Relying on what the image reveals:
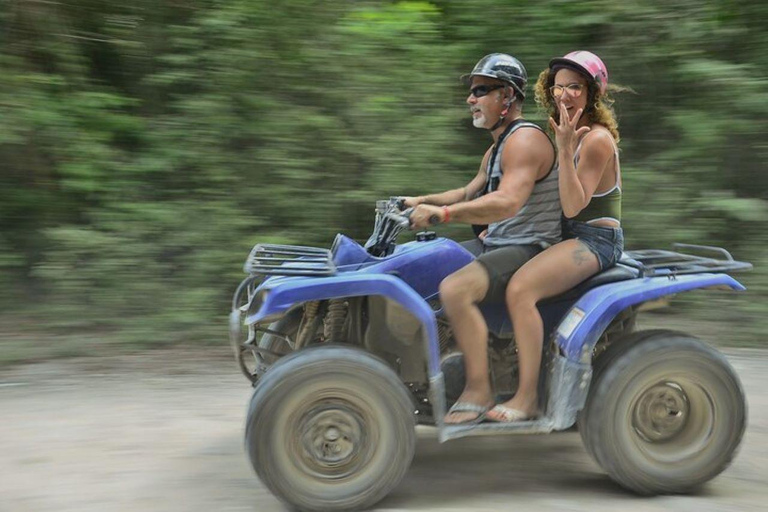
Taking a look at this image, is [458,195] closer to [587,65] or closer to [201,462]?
[587,65]

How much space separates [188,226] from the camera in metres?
7.33

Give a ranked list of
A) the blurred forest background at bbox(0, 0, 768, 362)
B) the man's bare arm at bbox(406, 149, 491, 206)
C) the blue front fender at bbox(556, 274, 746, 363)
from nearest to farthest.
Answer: the blue front fender at bbox(556, 274, 746, 363) < the man's bare arm at bbox(406, 149, 491, 206) < the blurred forest background at bbox(0, 0, 768, 362)

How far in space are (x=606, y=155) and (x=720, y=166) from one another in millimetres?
4624

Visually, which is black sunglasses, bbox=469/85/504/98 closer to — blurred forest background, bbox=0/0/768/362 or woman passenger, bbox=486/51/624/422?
woman passenger, bbox=486/51/624/422

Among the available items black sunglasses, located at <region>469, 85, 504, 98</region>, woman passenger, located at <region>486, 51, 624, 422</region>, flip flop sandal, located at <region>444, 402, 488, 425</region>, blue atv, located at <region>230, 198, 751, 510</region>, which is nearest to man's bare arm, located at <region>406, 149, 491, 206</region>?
blue atv, located at <region>230, 198, 751, 510</region>

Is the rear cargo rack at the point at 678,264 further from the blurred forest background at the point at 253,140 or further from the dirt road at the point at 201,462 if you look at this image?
the blurred forest background at the point at 253,140

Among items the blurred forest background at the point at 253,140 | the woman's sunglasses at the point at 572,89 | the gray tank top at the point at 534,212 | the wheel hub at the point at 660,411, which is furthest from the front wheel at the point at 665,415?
the blurred forest background at the point at 253,140

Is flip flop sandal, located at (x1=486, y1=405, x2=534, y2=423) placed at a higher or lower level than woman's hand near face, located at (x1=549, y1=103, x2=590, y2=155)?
lower

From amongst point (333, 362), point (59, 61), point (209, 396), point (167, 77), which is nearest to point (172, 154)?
point (167, 77)

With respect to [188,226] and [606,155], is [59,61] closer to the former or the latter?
[188,226]

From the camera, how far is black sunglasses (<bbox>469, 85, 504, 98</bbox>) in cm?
413

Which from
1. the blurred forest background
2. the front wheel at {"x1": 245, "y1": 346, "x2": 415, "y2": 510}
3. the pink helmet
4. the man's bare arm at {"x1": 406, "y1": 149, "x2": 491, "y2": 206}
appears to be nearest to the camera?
the front wheel at {"x1": 245, "y1": 346, "x2": 415, "y2": 510}

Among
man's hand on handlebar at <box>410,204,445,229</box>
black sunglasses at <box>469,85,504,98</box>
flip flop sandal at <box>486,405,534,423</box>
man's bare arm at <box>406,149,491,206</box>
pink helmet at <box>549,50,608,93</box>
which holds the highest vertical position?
pink helmet at <box>549,50,608,93</box>

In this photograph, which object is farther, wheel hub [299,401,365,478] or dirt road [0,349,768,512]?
dirt road [0,349,768,512]
